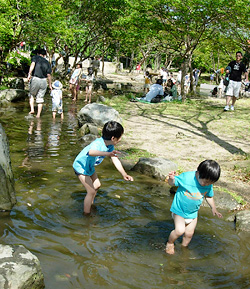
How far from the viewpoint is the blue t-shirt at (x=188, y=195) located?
4.03m

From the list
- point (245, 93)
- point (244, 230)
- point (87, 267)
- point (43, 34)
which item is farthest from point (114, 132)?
point (245, 93)

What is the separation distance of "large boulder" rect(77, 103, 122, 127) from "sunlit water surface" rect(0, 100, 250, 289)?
12.7 ft

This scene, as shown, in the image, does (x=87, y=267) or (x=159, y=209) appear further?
(x=159, y=209)

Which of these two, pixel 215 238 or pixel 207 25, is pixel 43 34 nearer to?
pixel 207 25

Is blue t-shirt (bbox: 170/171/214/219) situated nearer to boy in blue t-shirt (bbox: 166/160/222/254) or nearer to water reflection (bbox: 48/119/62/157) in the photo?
boy in blue t-shirt (bbox: 166/160/222/254)

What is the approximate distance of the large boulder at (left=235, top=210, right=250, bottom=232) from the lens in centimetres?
488

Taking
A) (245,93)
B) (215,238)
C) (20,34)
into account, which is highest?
(20,34)

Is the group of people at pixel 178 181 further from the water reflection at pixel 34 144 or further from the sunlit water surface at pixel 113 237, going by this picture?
the water reflection at pixel 34 144

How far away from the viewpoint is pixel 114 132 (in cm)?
451

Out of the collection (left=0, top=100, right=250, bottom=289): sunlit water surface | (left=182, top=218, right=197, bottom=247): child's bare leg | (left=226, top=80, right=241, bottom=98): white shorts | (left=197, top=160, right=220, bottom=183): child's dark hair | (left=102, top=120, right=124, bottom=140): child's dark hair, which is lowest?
(left=0, top=100, right=250, bottom=289): sunlit water surface

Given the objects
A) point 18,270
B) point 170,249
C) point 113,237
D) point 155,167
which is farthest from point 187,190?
point 155,167

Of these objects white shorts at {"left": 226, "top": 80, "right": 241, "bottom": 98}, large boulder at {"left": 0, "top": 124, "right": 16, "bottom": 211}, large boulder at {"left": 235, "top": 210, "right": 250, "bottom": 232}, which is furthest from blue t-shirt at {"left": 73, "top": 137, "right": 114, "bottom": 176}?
white shorts at {"left": 226, "top": 80, "right": 241, "bottom": 98}

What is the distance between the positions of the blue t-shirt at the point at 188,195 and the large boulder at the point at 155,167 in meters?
2.53

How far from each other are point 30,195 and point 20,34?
12.4m
